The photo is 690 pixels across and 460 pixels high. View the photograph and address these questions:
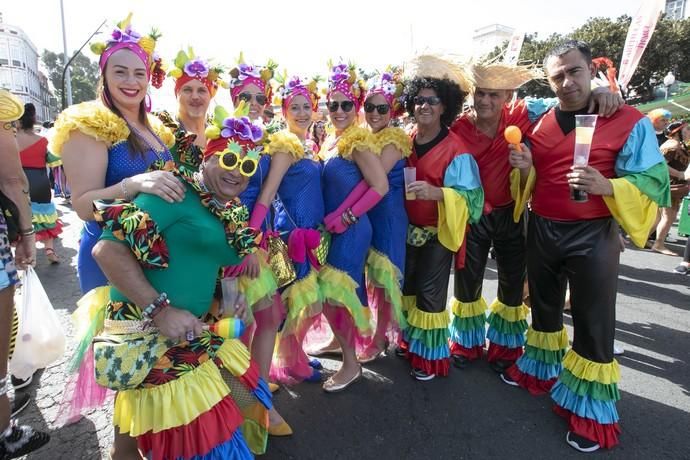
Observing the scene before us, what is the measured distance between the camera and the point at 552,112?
9.25ft

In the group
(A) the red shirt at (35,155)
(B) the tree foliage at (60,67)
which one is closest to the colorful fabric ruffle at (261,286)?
(A) the red shirt at (35,155)

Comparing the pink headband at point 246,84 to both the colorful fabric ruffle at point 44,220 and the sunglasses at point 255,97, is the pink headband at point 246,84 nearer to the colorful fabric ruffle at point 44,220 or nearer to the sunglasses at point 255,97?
the sunglasses at point 255,97

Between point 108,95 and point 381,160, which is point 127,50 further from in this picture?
point 381,160

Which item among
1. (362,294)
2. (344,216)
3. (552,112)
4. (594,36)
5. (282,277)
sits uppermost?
(594,36)

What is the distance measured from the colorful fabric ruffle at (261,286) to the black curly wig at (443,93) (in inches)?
65.4

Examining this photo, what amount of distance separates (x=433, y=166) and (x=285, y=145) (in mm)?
1117

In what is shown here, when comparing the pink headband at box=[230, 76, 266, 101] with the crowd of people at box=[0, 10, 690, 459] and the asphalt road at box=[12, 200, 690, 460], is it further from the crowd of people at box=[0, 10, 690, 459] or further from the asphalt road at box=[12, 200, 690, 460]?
the asphalt road at box=[12, 200, 690, 460]

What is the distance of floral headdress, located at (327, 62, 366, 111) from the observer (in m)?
3.17

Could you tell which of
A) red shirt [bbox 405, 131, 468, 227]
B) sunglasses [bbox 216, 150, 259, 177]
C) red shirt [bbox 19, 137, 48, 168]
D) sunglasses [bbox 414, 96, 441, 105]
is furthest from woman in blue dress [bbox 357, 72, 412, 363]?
red shirt [bbox 19, 137, 48, 168]

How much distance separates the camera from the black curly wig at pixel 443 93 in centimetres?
311

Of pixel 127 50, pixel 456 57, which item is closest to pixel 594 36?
pixel 456 57

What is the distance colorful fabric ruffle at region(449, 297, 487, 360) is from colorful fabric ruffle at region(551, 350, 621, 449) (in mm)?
953

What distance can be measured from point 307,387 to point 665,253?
707 cm

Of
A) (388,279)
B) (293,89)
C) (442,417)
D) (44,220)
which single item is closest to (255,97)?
(293,89)
